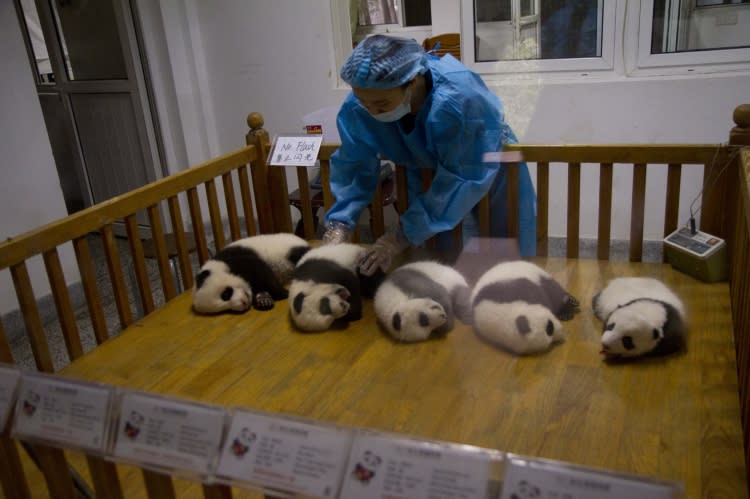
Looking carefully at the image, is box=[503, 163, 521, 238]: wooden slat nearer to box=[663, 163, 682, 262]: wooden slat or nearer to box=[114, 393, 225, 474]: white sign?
box=[663, 163, 682, 262]: wooden slat

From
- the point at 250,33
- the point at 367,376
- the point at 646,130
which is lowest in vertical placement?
the point at 367,376

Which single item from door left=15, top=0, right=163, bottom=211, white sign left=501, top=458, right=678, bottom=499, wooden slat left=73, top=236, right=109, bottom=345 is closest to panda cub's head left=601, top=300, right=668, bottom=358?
white sign left=501, top=458, right=678, bottom=499

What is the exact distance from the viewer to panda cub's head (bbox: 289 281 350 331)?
5.10 feet

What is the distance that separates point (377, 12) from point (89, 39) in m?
1.48

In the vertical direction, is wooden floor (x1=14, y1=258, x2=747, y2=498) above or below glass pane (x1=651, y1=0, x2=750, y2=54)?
below

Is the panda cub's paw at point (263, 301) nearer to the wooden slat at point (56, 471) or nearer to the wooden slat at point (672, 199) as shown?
the wooden slat at point (56, 471)

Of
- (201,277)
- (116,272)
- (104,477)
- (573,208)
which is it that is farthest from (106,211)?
(573,208)

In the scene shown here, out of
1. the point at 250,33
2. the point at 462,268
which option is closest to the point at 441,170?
the point at 462,268

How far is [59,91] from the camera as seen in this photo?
9.97 ft

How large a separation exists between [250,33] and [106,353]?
4.66 ft

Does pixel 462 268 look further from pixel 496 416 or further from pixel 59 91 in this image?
pixel 59 91

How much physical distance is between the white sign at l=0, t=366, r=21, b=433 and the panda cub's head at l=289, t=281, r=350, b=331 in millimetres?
798

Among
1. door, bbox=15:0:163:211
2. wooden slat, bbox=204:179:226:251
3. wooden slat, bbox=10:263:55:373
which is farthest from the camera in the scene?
door, bbox=15:0:163:211

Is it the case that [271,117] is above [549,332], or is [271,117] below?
above
